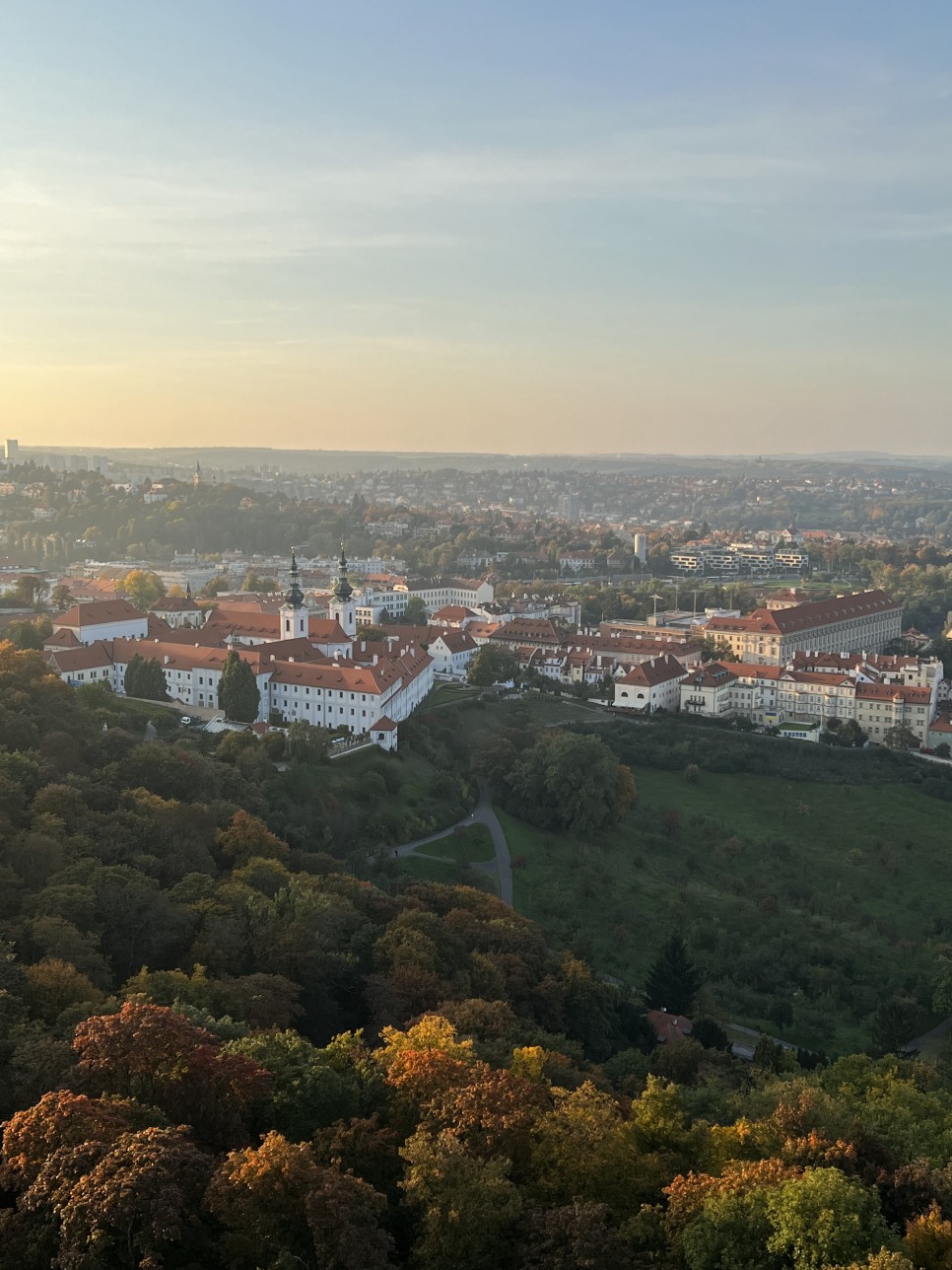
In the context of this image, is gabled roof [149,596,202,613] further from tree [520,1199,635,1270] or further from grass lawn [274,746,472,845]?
tree [520,1199,635,1270]

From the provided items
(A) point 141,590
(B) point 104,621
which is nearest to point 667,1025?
(B) point 104,621

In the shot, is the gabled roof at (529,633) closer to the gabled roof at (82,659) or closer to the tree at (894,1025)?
the gabled roof at (82,659)

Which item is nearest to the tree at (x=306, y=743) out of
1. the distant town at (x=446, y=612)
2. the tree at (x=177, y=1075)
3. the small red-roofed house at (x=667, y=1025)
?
the distant town at (x=446, y=612)

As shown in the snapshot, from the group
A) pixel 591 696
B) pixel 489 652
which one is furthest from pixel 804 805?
pixel 489 652

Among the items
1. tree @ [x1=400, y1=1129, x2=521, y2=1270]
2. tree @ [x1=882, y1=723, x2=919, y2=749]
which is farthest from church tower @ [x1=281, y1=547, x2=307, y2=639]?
tree @ [x1=400, y1=1129, x2=521, y2=1270]

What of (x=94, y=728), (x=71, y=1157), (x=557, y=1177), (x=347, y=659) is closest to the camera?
(x=71, y=1157)

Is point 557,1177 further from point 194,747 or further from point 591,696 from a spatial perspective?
point 591,696
